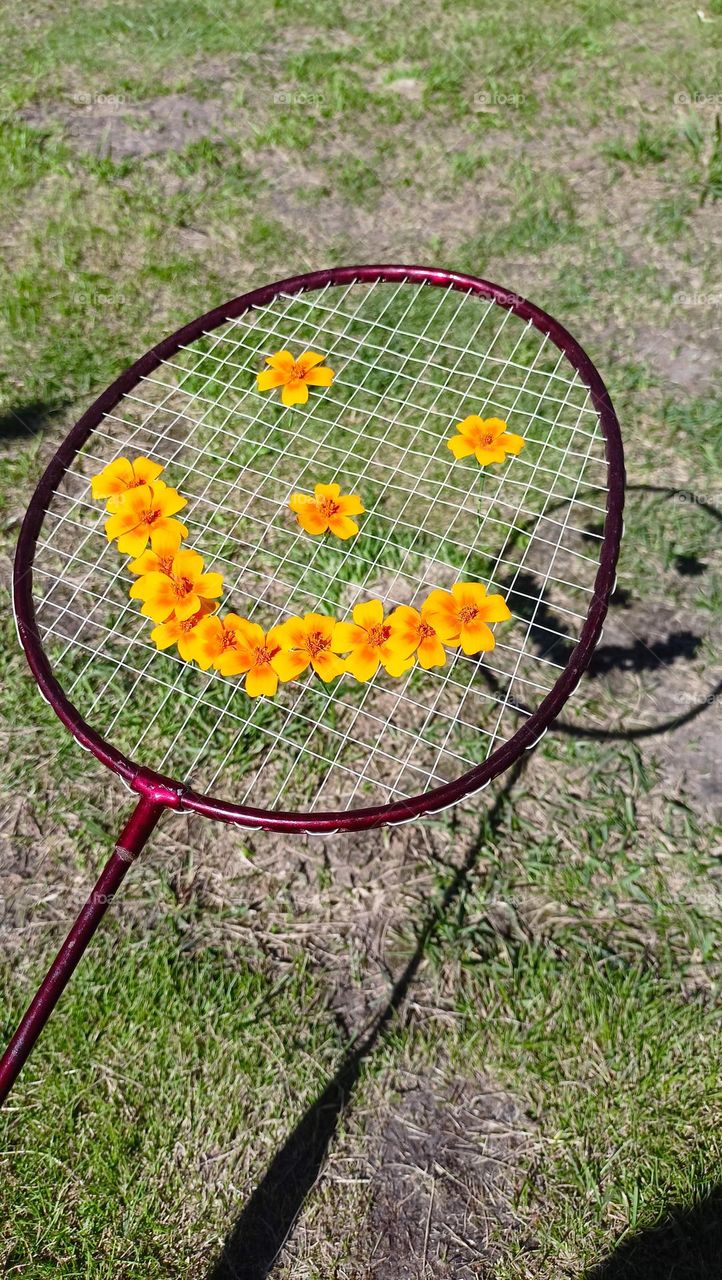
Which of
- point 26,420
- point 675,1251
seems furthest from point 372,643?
point 26,420

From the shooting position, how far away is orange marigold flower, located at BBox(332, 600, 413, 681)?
153cm

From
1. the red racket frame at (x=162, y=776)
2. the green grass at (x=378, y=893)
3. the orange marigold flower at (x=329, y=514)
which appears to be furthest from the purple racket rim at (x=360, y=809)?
the green grass at (x=378, y=893)

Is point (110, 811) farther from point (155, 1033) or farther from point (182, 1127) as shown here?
point (182, 1127)

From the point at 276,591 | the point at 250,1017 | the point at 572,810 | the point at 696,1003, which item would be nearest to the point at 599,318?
the point at 276,591

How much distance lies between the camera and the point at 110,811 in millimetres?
2207

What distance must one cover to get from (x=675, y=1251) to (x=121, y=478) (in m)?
1.67

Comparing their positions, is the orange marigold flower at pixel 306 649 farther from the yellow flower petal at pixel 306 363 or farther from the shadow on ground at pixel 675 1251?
the shadow on ground at pixel 675 1251

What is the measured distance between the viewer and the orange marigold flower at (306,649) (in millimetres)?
1526

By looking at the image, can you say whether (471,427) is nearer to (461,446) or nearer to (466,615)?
(461,446)

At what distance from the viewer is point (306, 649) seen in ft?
5.06

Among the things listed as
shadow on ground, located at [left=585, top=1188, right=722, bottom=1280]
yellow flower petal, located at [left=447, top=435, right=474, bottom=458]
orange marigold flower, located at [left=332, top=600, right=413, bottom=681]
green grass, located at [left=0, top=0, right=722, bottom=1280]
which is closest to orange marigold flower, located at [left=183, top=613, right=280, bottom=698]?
orange marigold flower, located at [left=332, top=600, right=413, bottom=681]

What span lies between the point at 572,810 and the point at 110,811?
106 centimetres

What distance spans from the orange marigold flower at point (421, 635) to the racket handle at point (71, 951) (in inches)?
17.9

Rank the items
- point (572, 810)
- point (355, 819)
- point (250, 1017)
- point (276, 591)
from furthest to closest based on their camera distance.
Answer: point (276, 591), point (572, 810), point (250, 1017), point (355, 819)
